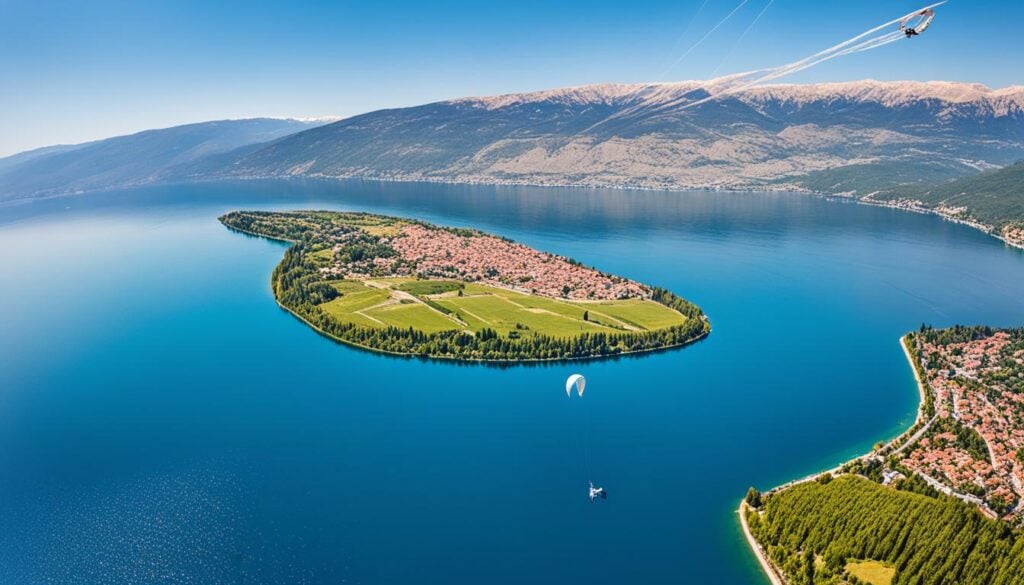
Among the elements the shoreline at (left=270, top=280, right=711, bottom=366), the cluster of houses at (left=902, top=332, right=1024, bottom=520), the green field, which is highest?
the green field

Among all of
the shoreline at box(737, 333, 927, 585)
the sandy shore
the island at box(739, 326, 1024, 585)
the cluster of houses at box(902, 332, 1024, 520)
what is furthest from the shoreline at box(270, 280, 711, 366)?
the sandy shore

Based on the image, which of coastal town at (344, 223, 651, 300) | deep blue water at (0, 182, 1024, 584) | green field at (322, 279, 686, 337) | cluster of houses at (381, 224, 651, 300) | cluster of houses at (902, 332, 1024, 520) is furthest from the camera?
coastal town at (344, 223, 651, 300)

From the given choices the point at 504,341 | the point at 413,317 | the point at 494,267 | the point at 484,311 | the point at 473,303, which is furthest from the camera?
the point at 494,267

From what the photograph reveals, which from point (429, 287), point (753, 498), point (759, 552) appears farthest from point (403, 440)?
point (429, 287)

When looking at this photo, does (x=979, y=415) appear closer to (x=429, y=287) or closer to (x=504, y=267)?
(x=429, y=287)

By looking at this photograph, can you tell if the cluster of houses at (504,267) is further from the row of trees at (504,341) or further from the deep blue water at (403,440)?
the row of trees at (504,341)

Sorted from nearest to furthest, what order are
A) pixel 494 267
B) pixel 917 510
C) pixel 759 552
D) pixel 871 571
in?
pixel 871 571, pixel 917 510, pixel 759 552, pixel 494 267

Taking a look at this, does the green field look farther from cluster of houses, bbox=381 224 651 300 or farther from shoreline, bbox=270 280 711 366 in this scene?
shoreline, bbox=270 280 711 366
